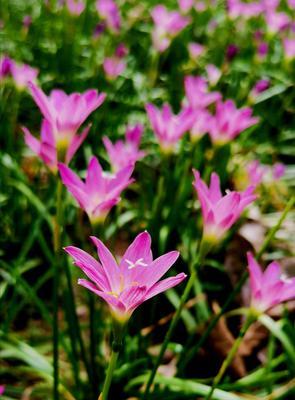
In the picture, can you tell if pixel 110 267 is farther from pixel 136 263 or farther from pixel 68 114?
pixel 68 114

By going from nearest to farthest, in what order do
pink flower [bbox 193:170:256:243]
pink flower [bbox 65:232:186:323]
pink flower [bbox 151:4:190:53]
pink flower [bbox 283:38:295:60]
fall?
pink flower [bbox 65:232:186:323] → pink flower [bbox 193:170:256:243] → pink flower [bbox 151:4:190:53] → pink flower [bbox 283:38:295:60]

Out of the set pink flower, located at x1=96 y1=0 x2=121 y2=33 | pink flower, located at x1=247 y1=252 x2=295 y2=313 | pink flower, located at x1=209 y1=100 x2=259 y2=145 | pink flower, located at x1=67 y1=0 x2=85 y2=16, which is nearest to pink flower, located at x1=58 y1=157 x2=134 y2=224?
pink flower, located at x1=247 y1=252 x2=295 y2=313

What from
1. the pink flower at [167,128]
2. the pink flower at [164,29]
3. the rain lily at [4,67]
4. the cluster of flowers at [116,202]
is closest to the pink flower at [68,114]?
the cluster of flowers at [116,202]

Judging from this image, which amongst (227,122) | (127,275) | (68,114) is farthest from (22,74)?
(127,275)

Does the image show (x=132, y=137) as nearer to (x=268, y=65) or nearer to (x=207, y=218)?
(x=207, y=218)

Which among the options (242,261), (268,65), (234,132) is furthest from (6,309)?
(268,65)

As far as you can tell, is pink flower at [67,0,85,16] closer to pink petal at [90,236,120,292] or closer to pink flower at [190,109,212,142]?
pink flower at [190,109,212,142]

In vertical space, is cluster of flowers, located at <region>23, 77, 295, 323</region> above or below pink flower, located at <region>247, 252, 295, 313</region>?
above

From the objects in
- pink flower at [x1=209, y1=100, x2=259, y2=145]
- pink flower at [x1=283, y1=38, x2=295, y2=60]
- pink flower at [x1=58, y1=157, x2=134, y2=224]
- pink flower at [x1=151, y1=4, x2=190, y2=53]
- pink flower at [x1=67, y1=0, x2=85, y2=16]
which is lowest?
pink flower at [x1=58, y1=157, x2=134, y2=224]
